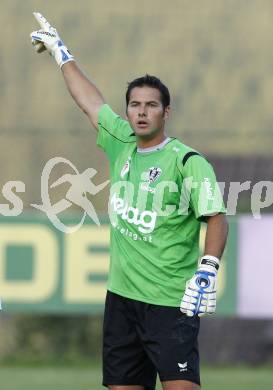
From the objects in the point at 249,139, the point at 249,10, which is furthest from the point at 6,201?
the point at 249,10

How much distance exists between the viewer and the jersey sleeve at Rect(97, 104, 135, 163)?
5.79 metres

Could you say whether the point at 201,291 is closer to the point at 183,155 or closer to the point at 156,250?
the point at 156,250

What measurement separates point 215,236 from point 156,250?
0.31m

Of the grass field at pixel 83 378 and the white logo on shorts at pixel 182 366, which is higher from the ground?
the white logo on shorts at pixel 182 366

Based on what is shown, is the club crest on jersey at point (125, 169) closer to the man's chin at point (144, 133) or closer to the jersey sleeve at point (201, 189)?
the man's chin at point (144, 133)

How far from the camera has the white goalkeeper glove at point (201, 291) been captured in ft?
17.3

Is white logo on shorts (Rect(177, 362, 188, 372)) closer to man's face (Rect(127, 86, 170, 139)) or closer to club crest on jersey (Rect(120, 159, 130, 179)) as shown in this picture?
club crest on jersey (Rect(120, 159, 130, 179))

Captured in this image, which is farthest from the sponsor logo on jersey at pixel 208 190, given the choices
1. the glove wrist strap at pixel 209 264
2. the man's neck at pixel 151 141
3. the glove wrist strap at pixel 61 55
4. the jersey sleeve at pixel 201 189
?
the glove wrist strap at pixel 61 55

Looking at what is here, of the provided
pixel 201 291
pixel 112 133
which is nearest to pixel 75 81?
pixel 112 133

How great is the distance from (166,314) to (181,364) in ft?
0.79

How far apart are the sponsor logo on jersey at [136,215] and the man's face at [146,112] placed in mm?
342

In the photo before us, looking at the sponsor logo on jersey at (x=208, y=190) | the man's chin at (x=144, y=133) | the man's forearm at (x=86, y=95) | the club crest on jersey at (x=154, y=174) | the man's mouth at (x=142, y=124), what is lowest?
the sponsor logo on jersey at (x=208, y=190)

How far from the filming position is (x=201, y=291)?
5254 mm

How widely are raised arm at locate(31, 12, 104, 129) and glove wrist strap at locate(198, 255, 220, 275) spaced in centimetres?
101
